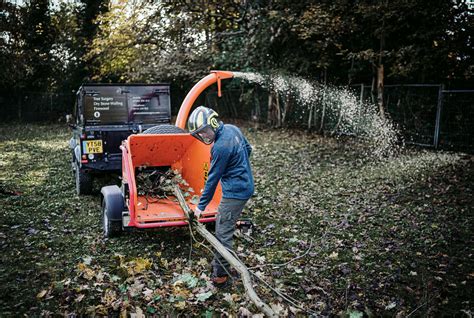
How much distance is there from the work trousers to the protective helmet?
31.3 inches

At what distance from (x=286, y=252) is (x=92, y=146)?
4.57 metres

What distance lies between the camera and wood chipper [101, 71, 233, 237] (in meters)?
5.66

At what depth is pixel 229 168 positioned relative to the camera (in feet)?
15.4

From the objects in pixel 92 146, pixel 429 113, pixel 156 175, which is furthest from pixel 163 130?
pixel 429 113

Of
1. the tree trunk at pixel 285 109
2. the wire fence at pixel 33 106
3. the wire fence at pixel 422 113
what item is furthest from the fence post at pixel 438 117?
the wire fence at pixel 33 106

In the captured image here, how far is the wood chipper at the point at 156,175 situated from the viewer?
5.66 metres

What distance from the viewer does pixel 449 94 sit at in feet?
43.8

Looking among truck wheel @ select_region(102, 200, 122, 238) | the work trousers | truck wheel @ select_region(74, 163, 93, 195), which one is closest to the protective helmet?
the work trousers

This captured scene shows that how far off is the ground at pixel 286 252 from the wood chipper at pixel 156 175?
453 mm

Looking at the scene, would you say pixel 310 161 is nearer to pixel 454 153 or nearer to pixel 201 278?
pixel 454 153

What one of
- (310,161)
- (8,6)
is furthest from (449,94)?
(8,6)

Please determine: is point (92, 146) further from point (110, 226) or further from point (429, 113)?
point (429, 113)

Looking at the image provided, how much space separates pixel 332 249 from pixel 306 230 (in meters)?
0.84

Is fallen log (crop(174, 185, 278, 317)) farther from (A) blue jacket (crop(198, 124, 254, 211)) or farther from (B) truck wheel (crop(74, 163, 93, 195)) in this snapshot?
(B) truck wheel (crop(74, 163, 93, 195))
